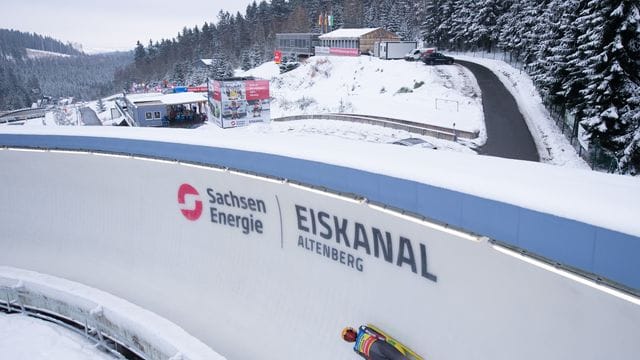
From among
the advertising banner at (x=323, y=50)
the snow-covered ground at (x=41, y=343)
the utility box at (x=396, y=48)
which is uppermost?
the advertising banner at (x=323, y=50)

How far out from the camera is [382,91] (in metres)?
38.8

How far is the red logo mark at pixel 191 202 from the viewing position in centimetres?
1041

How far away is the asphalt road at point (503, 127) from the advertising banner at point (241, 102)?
16600 mm

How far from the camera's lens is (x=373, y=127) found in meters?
24.6

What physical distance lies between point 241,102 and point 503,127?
63.6 feet

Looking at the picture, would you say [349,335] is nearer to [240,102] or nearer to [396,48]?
[240,102]

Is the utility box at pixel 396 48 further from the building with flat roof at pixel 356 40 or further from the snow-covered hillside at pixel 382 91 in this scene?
the building with flat roof at pixel 356 40

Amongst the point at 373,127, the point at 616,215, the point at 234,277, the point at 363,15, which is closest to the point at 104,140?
the point at 234,277

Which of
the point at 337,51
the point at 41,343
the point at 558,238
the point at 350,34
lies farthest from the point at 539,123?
the point at 350,34

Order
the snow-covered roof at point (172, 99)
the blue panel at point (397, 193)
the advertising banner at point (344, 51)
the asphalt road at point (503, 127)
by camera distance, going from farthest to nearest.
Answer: the advertising banner at point (344, 51)
the snow-covered roof at point (172, 99)
the asphalt road at point (503, 127)
the blue panel at point (397, 193)

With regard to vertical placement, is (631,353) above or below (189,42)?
below

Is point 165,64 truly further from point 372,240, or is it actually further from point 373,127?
point 372,240

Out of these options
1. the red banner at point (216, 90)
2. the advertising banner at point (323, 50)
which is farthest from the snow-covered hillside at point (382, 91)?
the red banner at point (216, 90)

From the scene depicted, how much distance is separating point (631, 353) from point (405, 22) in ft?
290
